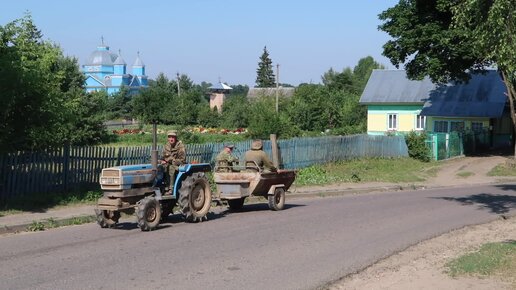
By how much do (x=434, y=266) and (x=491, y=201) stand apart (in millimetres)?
10810

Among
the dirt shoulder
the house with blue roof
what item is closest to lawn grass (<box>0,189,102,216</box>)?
the dirt shoulder

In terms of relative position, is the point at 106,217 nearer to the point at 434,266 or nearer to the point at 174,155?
the point at 174,155

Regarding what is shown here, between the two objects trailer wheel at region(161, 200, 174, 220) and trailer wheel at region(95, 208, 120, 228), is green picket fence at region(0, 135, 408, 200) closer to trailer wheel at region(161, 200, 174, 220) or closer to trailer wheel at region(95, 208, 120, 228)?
trailer wheel at region(95, 208, 120, 228)

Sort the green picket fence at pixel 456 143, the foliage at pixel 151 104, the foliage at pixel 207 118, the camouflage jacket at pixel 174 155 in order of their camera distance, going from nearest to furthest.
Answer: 1. the camouflage jacket at pixel 174 155
2. the green picket fence at pixel 456 143
3. the foliage at pixel 207 118
4. the foliage at pixel 151 104

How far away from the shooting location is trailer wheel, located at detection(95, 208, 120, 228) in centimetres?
1206

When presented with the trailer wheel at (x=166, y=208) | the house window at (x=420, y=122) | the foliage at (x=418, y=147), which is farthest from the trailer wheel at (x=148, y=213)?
the house window at (x=420, y=122)

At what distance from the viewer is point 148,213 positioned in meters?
11.8

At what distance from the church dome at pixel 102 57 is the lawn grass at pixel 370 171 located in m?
105

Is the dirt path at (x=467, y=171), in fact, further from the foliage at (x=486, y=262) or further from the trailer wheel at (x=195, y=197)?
the foliage at (x=486, y=262)

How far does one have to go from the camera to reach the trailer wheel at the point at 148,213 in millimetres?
11516

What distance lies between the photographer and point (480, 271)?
8336mm

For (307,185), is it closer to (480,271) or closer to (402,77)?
(480,271)

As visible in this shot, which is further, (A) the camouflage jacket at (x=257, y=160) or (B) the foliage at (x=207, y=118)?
(B) the foliage at (x=207, y=118)

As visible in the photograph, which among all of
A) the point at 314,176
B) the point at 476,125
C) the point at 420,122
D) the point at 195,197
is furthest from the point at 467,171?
the point at 420,122
